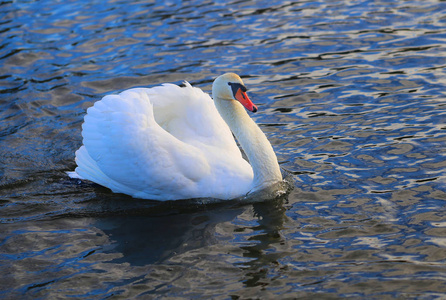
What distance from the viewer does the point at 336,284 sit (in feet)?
19.6

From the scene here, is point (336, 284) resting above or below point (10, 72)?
below

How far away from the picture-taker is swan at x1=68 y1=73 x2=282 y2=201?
7.74 metres

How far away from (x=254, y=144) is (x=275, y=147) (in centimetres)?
133

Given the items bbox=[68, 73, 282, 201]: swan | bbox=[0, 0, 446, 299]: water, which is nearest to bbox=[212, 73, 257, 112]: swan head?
bbox=[68, 73, 282, 201]: swan

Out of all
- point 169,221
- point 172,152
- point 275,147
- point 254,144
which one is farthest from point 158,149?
point 275,147

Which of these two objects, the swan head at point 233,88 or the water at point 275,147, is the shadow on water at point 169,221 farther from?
the swan head at point 233,88

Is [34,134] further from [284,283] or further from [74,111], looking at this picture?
[284,283]

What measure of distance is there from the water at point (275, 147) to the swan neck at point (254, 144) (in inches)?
12.9

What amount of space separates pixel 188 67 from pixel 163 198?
15.9ft

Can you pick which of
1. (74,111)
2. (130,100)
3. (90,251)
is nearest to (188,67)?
(74,111)

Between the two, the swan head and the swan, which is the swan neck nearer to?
the swan

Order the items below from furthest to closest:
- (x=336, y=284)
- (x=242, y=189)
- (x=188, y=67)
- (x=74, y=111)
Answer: (x=188, y=67), (x=74, y=111), (x=242, y=189), (x=336, y=284)

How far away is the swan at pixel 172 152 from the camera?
7738 millimetres

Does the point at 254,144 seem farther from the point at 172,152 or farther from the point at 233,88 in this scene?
the point at 172,152
